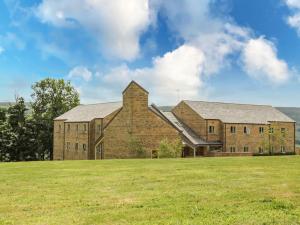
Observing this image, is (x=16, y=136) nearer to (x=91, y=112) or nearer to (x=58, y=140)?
(x=58, y=140)

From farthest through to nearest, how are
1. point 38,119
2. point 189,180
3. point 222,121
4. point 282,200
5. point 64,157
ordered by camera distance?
1. point 38,119
2. point 64,157
3. point 222,121
4. point 189,180
5. point 282,200

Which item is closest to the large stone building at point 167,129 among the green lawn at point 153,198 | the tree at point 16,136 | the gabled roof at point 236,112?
the gabled roof at point 236,112

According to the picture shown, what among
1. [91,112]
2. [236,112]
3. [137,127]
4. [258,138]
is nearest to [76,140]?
[91,112]

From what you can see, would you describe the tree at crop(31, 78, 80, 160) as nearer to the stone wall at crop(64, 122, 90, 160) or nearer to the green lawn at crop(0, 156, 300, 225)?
the stone wall at crop(64, 122, 90, 160)

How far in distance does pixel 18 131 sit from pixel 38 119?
763 cm

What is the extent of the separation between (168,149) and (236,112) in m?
25.4

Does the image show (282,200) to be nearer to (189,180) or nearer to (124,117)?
(189,180)

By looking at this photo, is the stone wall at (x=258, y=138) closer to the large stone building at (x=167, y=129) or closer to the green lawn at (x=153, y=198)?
the large stone building at (x=167, y=129)

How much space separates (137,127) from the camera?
5531cm

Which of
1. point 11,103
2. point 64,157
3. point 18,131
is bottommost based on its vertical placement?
point 64,157

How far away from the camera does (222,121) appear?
66062 millimetres

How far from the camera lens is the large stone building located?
55500mm

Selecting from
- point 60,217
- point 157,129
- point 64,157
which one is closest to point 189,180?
point 60,217

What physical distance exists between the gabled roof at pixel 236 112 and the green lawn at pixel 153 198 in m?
45.0
